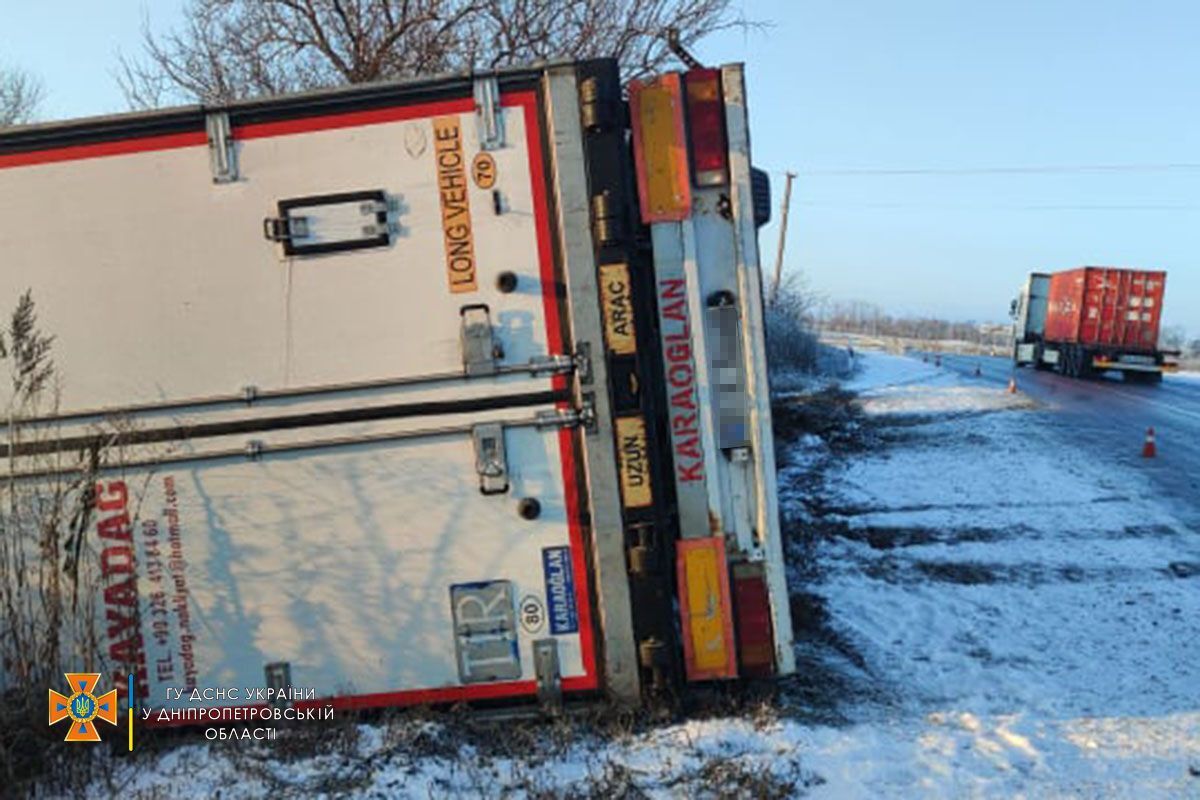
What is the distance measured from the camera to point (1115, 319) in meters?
26.2

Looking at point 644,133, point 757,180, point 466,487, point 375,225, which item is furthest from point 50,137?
point 757,180

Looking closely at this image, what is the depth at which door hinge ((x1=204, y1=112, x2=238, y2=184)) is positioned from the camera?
3.64 meters

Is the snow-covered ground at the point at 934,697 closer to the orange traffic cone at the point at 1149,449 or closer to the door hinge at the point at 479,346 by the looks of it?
the door hinge at the point at 479,346

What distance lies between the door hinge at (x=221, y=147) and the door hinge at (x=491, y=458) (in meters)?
1.55

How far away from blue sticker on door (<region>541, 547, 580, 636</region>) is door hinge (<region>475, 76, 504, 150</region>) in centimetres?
181

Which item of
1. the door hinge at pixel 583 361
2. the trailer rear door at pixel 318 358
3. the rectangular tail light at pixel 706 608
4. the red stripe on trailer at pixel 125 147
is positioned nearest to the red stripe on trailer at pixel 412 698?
the trailer rear door at pixel 318 358

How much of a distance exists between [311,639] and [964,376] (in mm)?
29514

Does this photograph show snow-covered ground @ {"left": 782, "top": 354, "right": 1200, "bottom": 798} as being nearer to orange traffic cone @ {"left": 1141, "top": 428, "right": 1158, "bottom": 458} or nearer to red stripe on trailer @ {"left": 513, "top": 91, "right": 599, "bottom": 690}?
red stripe on trailer @ {"left": 513, "top": 91, "right": 599, "bottom": 690}

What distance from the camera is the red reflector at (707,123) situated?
375 centimetres

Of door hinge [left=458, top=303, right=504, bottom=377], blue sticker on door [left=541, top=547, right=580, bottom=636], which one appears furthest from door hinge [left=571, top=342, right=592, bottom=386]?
blue sticker on door [left=541, top=547, right=580, bottom=636]

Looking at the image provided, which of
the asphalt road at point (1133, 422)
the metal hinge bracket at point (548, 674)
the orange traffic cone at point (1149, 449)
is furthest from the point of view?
the orange traffic cone at point (1149, 449)

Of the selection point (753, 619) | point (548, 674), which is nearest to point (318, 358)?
point (548, 674)

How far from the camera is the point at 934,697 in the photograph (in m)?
4.44

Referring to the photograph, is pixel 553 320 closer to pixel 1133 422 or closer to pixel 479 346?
pixel 479 346
